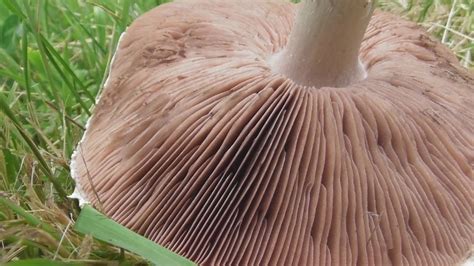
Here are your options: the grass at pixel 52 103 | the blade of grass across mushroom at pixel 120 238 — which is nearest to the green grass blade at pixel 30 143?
the grass at pixel 52 103

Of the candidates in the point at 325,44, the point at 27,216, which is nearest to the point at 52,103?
the point at 27,216

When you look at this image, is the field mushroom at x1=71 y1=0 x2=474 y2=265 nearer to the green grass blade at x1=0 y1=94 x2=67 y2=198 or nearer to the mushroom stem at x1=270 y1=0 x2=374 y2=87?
the mushroom stem at x1=270 y1=0 x2=374 y2=87

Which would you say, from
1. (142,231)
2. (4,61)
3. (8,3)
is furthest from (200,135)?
(4,61)

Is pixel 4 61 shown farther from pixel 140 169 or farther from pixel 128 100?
pixel 140 169

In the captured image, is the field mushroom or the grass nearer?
the field mushroom

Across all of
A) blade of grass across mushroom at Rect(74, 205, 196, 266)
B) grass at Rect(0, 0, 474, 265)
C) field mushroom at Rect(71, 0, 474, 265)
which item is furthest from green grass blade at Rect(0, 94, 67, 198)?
blade of grass across mushroom at Rect(74, 205, 196, 266)
